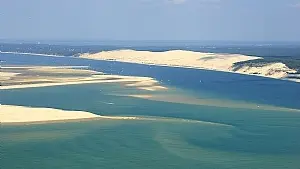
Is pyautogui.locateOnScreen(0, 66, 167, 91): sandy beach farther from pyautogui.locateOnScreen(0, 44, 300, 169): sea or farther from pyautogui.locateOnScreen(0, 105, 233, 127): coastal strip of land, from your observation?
pyautogui.locateOnScreen(0, 105, 233, 127): coastal strip of land

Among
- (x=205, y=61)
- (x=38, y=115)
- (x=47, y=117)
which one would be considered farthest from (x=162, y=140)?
(x=205, y=61)

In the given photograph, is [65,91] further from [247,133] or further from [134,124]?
[247,133]

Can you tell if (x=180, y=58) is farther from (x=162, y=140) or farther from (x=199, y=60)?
(x=162, y=140)

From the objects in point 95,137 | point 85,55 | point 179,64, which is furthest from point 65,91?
point 85,55

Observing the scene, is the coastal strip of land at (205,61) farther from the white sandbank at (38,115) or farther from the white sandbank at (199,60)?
the white sandbank at (38,115)

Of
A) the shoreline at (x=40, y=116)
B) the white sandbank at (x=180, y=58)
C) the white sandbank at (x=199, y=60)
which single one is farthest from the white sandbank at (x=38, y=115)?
the white sandbank at (x=180, y=58)
